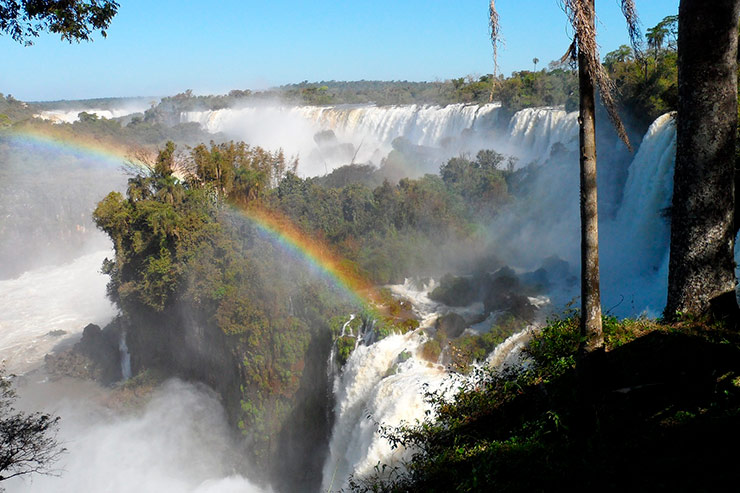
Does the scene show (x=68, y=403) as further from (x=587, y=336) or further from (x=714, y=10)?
(x=714, y=10)

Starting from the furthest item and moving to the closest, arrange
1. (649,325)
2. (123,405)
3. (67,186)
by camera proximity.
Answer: (67,186)
(123,405)
(649,325)

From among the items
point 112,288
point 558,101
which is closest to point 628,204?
point 558,101

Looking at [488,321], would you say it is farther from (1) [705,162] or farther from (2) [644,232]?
(1) [705,162]

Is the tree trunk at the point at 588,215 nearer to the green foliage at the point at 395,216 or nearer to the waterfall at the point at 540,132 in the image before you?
the green foliage at the point at 395,216

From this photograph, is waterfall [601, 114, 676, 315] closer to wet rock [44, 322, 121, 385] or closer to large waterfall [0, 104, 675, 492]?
large waterfall [0, 104, 675, 492]

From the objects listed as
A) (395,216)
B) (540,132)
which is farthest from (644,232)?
(540,132)

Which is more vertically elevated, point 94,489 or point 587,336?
point 587,336
